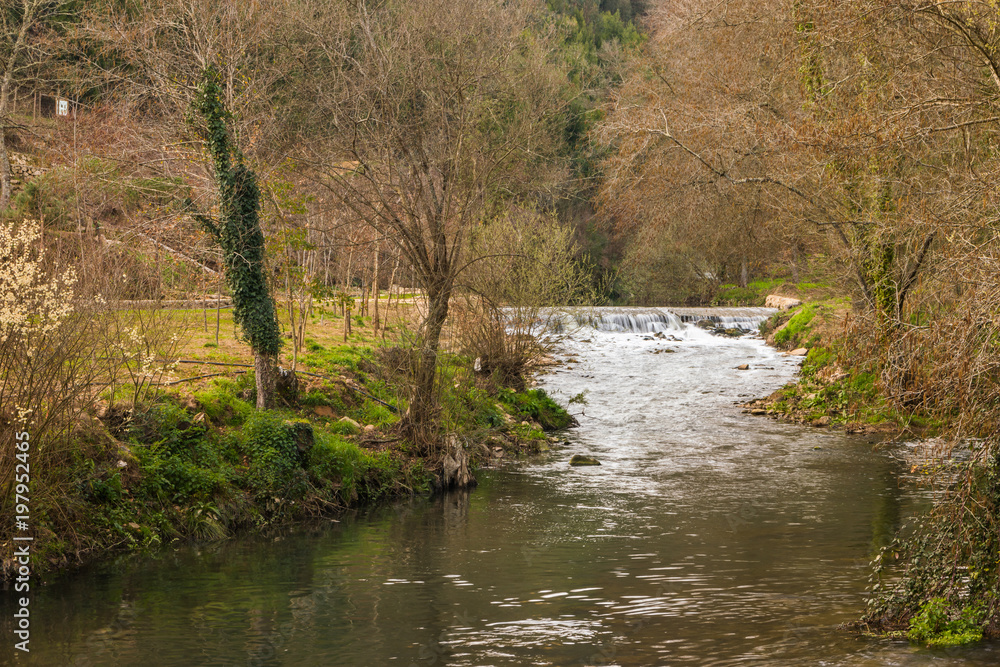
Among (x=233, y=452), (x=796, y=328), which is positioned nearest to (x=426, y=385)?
(x=233, y=452)

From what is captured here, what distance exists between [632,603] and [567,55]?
A: 4820cm

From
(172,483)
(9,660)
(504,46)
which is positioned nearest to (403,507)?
(172,483)

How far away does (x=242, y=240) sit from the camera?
15.8 metres

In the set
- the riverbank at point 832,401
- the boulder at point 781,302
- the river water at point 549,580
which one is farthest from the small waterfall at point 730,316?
the river water at point 549,580

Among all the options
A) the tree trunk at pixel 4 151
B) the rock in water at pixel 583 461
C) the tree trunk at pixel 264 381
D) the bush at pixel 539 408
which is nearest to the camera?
the tree trunk at pixel 264 381

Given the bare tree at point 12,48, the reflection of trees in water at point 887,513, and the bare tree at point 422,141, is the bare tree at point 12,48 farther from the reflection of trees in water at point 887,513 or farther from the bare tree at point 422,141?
the reflection of trees in water at point 887,513

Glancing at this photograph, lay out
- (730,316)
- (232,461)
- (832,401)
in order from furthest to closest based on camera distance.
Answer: (730,316), (832,401), (232,461)

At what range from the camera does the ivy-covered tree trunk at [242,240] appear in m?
15.6

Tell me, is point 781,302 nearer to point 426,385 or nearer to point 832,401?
point 832,401

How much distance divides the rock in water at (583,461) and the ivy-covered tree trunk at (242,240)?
6041mm

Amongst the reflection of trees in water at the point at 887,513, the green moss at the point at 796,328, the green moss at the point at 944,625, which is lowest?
the reflection of trees in water at the point at 887,513

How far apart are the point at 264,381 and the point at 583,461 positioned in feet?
20.9

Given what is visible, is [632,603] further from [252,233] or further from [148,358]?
[252,233]

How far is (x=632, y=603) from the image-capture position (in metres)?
9.59
